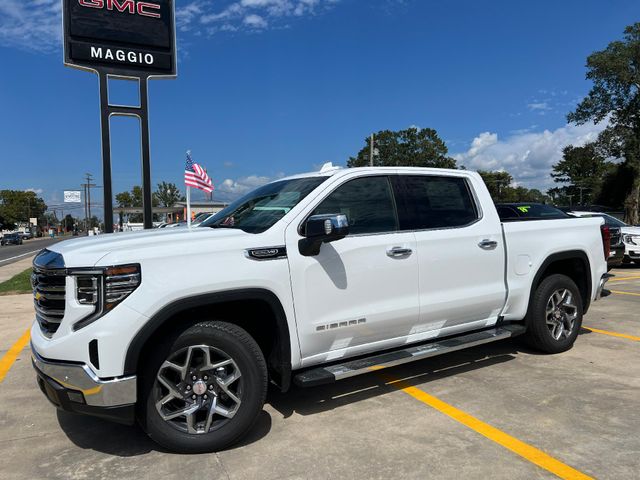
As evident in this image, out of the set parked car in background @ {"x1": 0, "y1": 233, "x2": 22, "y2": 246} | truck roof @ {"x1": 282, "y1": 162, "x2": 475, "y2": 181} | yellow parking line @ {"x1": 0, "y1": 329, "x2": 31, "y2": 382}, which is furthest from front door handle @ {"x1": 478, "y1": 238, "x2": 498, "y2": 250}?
parked car in background @ {"x1": 0, "y1": 233, "x2": 22, "y2": 246}

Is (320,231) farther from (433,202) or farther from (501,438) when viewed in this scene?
(501,438)

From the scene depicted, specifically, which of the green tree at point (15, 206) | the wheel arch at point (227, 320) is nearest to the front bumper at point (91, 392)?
the wheel arch at point (227, 320)

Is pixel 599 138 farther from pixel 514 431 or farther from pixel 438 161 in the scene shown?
pixel 514 431

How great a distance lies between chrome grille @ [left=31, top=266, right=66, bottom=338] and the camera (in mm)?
3109

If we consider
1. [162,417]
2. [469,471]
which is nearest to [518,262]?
[469,471]

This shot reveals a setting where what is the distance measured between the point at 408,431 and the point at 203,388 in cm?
148

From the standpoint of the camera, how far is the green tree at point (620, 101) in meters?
40.2

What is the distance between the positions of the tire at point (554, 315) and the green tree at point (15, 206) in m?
120

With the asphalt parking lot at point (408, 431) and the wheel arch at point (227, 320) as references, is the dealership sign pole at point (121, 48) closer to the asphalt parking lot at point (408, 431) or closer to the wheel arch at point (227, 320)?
the asphalt parking lot at point (408, 431)

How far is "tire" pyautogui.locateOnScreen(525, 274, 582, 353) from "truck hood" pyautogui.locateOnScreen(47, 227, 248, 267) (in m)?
3.25

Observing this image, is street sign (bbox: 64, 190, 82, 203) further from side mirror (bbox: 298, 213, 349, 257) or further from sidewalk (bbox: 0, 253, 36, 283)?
side mirror (bbox: 298, 213, 349, 257)

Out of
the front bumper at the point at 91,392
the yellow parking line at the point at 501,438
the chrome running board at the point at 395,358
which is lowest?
the yellow parking line at the point at 501,438

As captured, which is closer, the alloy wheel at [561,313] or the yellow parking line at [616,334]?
the alloy wheel at [561,313]

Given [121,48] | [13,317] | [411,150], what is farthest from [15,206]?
[13,317]
